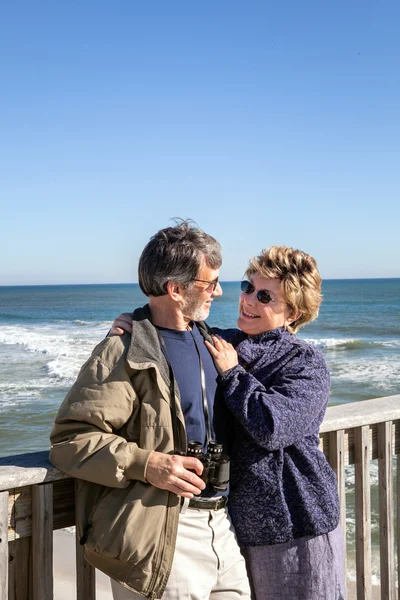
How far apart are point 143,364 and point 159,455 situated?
0.95 ft

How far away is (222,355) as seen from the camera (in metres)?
2.41

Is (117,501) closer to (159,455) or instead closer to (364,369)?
(159,455)

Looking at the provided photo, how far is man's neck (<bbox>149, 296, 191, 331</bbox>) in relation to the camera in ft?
7.82

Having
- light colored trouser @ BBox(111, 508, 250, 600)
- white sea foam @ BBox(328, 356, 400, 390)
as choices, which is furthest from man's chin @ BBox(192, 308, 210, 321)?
white sea foam @ BBox(328, 356, 400, 390)

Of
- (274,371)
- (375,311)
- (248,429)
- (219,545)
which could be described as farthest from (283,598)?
(375,311)

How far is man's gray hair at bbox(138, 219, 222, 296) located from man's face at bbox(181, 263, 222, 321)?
0.02 metres

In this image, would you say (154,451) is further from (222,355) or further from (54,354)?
(54,354)

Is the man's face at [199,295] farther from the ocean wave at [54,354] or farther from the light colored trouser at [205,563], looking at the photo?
the ocean wave at [54,354]

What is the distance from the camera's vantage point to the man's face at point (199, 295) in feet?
7.72

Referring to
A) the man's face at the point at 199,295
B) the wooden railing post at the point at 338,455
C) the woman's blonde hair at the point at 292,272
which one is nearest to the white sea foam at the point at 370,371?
the wooden railing post at the point at 338,455

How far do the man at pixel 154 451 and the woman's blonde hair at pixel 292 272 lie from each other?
1.04ft

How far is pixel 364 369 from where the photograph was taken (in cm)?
2033

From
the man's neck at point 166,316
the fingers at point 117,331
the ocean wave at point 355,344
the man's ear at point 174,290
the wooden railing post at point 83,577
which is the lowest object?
the ocean wave at point 355,344

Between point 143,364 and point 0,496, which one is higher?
point 143,364
